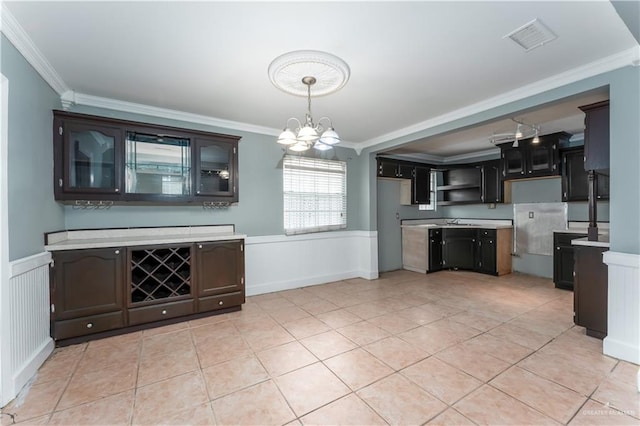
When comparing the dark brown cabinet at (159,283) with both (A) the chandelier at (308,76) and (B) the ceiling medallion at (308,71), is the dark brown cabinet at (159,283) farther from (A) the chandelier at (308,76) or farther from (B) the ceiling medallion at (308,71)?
(B) the ceiling medallion at (308,71)

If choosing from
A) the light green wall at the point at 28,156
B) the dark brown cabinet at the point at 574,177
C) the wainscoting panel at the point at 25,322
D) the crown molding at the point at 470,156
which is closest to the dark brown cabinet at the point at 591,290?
the dark brown cabinet at the point at 574,177

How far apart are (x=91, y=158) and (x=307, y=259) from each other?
3056mm

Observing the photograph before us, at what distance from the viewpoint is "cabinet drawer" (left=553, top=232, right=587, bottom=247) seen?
4391 millimetres

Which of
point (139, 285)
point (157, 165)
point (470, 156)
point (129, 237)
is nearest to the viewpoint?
point (139, 285)

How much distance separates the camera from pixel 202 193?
3.46 meters

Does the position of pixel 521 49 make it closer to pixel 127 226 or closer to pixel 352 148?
pixel 352 148

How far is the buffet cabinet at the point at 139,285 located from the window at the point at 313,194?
125 centimetres

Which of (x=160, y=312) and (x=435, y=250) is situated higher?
(x=435, y=250)

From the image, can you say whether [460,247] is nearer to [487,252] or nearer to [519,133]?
[487,252]

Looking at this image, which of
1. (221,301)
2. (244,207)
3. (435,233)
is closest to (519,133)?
(435,233)

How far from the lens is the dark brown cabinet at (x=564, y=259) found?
434 centimetres

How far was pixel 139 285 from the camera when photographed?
293 cm

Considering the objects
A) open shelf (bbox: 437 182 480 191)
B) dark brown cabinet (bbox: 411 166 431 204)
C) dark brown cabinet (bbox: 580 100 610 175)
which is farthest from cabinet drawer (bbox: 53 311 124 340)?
open shelf (bbox: 437 182 480 191)

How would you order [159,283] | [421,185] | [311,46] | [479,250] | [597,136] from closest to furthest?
[311,46] → [597,136] → [159,283] → [479,250] → [421,185]
